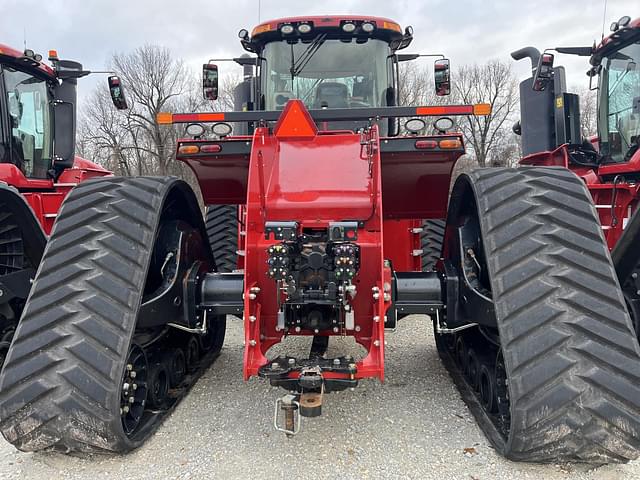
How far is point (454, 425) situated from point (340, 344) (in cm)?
187

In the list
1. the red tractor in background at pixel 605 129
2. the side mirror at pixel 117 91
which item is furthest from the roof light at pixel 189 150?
the red tractor in background at pixel 605 129

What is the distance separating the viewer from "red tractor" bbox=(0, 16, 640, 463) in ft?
7.78

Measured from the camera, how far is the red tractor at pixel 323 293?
2371 millimetres

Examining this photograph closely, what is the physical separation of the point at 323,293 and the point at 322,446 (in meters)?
0.91

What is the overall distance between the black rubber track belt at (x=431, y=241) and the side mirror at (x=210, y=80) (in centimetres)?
327

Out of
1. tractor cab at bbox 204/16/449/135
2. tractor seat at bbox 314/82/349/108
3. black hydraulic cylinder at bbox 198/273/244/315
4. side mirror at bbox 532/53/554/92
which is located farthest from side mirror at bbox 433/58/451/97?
black hydraulic cylinder at bbox 198/273/244/315

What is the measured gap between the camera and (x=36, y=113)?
587 centimetres

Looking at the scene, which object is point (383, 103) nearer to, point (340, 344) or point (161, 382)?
point (340, 344)

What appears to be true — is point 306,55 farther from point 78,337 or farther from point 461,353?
point 78,337

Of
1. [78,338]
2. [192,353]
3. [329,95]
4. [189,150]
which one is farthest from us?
[329,95]

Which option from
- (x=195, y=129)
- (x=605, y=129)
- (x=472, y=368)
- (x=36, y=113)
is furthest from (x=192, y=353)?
(x=605, y=129)

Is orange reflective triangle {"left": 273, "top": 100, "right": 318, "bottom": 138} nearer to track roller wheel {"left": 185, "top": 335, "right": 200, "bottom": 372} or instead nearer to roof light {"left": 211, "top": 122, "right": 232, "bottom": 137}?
roof light {"left": 211, "top": 122, "right": 232, "bottom": 137}

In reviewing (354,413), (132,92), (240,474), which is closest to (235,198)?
(354,413)

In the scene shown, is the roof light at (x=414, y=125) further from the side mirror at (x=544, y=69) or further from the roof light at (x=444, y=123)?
the side mirror at (x=544, y=69)
